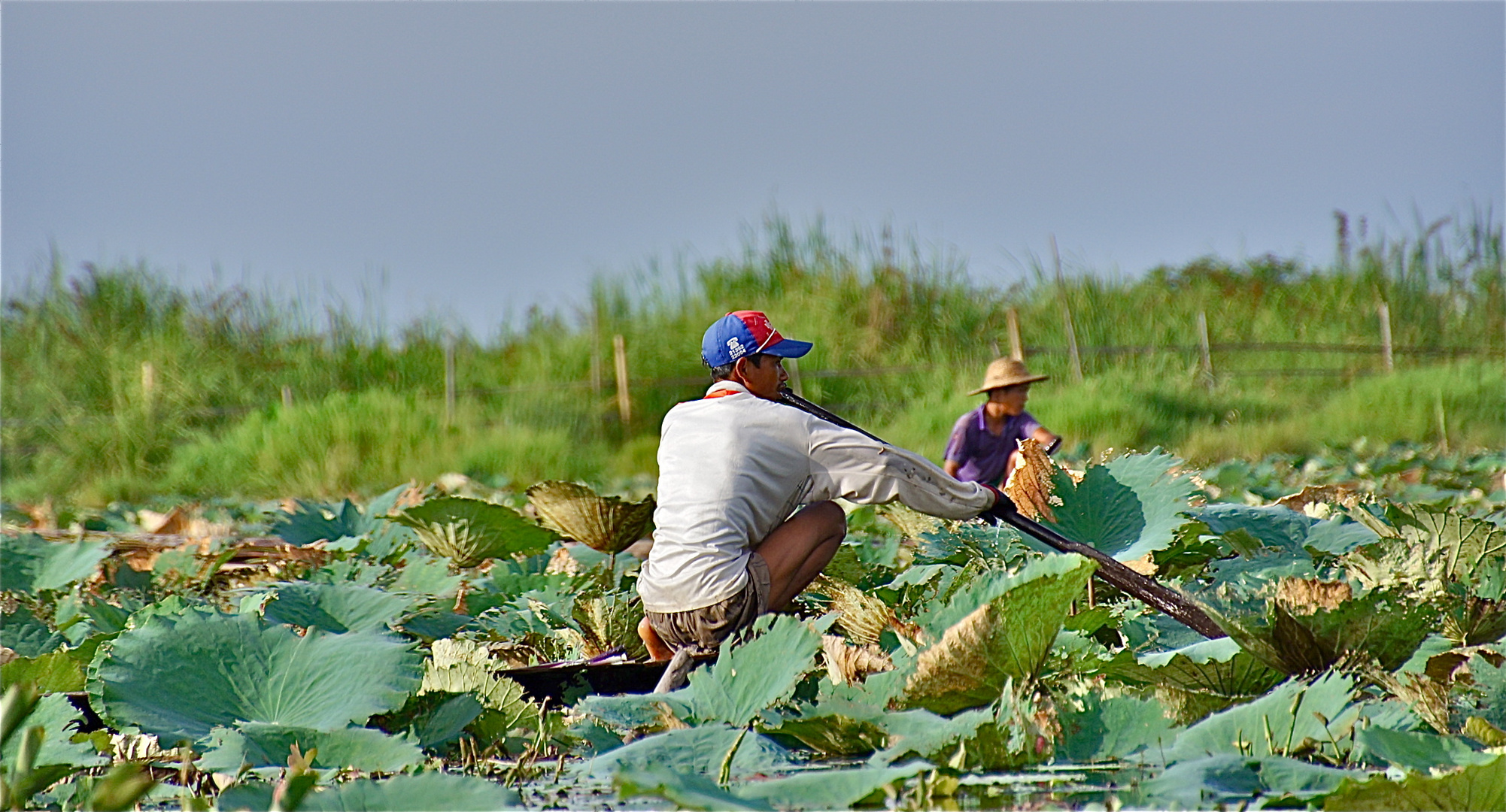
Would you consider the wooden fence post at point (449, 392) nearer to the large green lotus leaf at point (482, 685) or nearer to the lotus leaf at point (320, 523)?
the lotus leaf at point (320, 523)

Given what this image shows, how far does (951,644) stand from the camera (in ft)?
5.10

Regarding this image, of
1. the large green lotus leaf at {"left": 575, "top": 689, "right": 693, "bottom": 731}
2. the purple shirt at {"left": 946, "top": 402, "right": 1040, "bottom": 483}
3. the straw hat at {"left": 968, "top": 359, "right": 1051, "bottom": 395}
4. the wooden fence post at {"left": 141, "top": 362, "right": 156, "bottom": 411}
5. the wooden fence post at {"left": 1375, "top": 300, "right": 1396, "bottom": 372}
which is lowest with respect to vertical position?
the wooden fence post at {"left": 1375, "top": 300, "right": 1396, "bottom": 372}

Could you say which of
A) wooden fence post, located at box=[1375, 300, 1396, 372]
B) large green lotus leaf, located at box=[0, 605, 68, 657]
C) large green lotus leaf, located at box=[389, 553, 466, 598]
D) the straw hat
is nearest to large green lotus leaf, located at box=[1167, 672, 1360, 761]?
large green lotus leaf, located at box=[389, 553, 466, 598]

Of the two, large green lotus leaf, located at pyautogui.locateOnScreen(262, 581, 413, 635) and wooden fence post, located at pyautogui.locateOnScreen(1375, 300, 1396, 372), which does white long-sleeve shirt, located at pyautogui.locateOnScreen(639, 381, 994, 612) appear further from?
wooden fence post, located at pyautogui.locateOnScreen(1375, 300, 1396, 372)

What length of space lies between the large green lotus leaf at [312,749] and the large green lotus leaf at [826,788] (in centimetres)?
46

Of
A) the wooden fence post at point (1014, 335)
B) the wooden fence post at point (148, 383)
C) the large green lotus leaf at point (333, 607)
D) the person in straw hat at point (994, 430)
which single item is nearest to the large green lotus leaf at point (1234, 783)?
the large green lotus leaf at point (333, 607)

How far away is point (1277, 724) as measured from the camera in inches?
55.8

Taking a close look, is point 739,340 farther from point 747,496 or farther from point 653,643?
point 653,643

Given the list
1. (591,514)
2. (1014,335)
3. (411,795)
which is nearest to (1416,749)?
(411,795)

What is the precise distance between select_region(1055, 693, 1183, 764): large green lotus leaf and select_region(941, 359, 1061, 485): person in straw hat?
10.0 feet

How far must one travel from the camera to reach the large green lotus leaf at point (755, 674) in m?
1.59

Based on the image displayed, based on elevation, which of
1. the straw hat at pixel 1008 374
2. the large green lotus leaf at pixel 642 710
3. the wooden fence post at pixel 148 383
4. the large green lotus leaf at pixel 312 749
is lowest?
the large green lotus leaf at pixel 642 710

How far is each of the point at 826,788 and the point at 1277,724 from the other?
53cm

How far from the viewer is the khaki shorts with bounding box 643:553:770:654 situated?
7.20 feet
